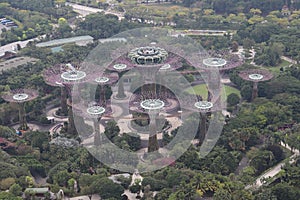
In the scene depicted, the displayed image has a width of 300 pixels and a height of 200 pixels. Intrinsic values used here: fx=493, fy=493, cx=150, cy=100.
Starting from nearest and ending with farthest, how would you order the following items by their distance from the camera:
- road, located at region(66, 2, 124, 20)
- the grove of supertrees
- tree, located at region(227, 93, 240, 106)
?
the grove of supertrees < tree, located at region(227, 93, 240, 106) < road, located at region(66, 2, 124, 20)

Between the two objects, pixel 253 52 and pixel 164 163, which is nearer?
pixel 164 163

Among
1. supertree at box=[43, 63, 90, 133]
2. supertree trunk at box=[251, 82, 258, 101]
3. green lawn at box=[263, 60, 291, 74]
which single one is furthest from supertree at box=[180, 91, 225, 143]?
green lawn at box=[263, 60, 291, 74]

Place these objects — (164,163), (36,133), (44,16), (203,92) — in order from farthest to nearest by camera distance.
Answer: (44,16) < (203,92) < (36,133) < (164,163)

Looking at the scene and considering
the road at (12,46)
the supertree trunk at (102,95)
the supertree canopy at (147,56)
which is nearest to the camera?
the supertree canopy at (147,56)

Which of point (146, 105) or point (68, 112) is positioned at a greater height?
point (146, 105)

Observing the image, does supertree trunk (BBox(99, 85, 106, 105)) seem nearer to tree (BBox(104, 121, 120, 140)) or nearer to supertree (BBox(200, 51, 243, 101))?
tree (BBox(104, 121, 120, 140))

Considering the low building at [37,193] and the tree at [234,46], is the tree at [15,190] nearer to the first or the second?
the low building at [37,193]

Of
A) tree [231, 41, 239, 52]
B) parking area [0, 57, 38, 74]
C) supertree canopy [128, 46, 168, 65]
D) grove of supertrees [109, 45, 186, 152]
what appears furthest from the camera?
tree [231, 41, 239, 52]

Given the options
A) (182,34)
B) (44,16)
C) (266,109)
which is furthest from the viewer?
(44,16)

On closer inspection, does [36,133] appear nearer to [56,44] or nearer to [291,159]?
[291,159]

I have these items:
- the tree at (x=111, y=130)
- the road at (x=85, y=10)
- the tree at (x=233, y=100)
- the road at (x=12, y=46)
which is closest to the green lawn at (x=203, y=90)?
the tree at (x=233, y=100)

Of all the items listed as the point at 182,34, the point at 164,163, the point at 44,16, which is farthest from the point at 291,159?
the point at 44,16
